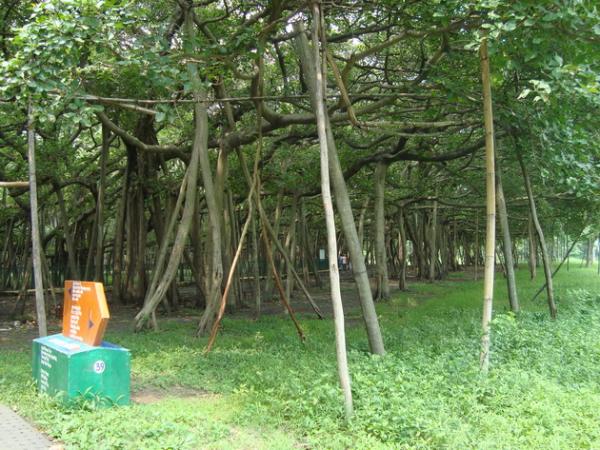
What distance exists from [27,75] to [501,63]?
4851 millimetres

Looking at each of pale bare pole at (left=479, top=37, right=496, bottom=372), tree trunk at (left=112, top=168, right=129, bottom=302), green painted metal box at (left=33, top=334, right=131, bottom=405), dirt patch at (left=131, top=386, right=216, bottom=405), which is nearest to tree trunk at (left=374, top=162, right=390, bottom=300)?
tree trunk at (left=112, top=168, right=129, bottom=302)

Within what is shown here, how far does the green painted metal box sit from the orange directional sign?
118 millimetres

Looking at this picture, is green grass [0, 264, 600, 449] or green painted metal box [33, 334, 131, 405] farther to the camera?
green painted metal box [33, 334, 131, 405]

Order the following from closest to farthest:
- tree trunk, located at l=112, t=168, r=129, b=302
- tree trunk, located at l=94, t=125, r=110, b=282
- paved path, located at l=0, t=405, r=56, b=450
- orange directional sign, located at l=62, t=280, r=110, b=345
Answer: paved path, located at l=0, t=405, r=56, b=450, orange directional sign, located at l=62, t=280, r=110, b=345, tree trunk, located at l=94, t=125, r=110, b=282, tree trunk, located at l=112, t=168, r=129, b=302

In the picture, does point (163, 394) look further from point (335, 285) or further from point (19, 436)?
point (335, 285)

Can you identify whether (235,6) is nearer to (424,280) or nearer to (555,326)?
(555,326)

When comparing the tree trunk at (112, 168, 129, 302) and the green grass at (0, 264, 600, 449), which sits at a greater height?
the tree trunk at (112, 168, 129, 302)

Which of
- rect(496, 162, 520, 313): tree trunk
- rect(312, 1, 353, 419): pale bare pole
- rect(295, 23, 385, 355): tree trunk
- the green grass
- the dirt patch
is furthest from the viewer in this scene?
rect(496, 162, 520, 313): tree trunk

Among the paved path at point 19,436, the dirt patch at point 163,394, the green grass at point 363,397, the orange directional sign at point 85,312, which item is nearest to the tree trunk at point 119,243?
the green grass at point 363,397

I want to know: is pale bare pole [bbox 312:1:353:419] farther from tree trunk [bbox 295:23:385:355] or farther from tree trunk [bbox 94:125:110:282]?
tree trunk [bbox 94:125:110:282]

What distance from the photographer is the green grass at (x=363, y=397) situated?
437 centimetres

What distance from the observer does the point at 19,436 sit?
177 inches

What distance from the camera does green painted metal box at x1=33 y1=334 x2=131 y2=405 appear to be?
16.9 ft

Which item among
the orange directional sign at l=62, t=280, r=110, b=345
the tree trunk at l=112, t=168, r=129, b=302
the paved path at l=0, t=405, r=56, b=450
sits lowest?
the paved path at l=0, t=405, r=56, b=450
